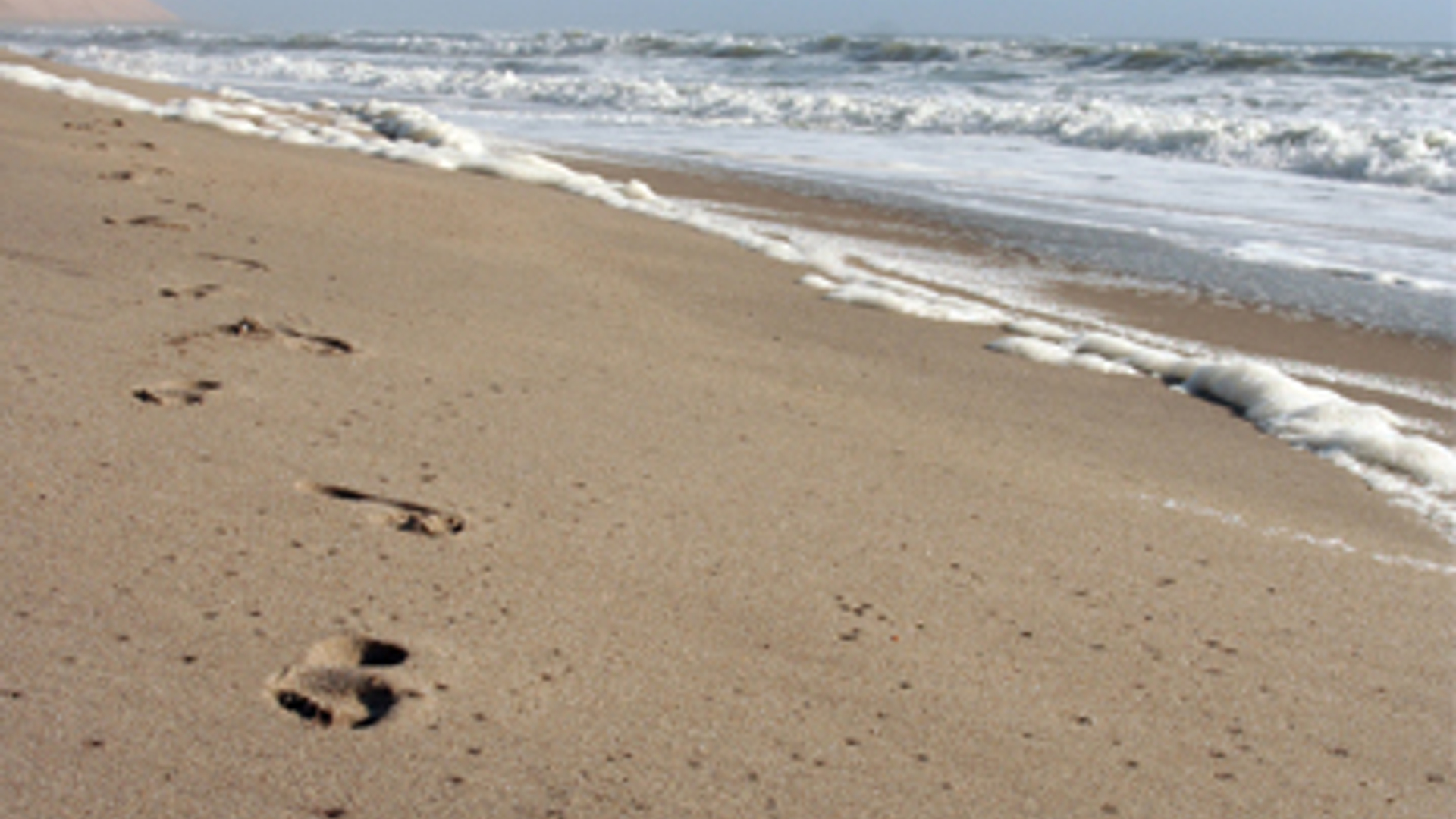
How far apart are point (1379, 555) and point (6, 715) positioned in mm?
2679

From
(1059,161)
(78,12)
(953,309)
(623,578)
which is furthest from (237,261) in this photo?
(78,12)

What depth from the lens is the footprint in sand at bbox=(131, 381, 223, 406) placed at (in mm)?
2539

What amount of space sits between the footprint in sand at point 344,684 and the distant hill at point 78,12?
49.4 m

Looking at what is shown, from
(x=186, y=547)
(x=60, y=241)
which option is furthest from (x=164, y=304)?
(x=186, y=547)

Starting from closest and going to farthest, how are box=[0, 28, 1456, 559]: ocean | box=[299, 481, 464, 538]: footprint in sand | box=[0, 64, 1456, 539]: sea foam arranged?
1. box=[299, 481, 464, 538]: footprint in sand
2. box=[0, 64, 1456, 539]: sea foam
3. box=[0, 28, 1456, 559]: ocean

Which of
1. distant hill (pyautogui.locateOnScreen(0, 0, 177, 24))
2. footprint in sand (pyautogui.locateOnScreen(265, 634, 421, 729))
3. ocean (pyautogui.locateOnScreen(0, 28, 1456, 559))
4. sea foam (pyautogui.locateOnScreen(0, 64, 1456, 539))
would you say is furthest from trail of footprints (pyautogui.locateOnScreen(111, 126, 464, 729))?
distant hill (pyautogui.locateOnScreen(0, 0, 177, 24))

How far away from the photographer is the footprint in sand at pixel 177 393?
8.33ft

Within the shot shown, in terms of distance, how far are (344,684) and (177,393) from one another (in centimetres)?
118

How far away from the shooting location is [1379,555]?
9.21 feet

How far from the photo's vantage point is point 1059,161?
1253cm

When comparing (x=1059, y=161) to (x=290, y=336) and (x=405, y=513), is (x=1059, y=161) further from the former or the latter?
(x=405, y=513)

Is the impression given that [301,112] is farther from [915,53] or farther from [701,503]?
[915,53]

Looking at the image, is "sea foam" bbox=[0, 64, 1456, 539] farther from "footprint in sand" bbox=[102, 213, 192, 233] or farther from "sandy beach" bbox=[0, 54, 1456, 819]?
"footprint in sand" bbox=[102, 213, 192, 233]

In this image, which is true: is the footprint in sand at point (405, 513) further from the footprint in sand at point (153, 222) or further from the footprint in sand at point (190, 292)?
the footprint in sand at point (153, 222)
